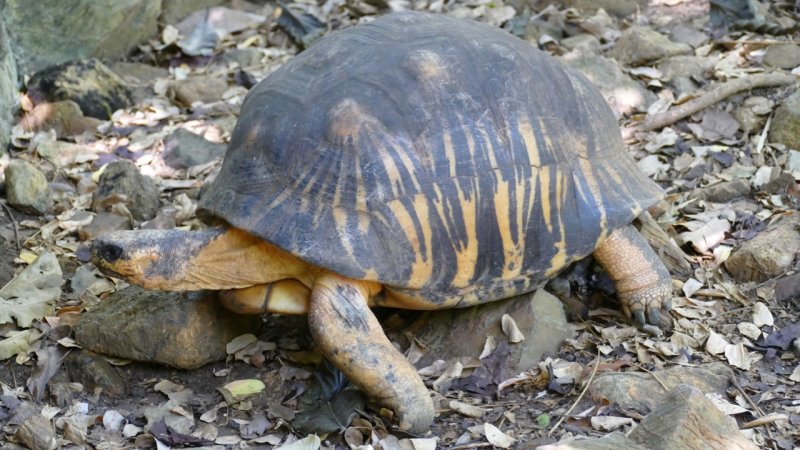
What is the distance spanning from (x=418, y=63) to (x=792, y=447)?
8.57 feet

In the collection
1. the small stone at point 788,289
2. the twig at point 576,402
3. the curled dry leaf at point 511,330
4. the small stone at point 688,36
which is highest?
the small stone at point 688,36

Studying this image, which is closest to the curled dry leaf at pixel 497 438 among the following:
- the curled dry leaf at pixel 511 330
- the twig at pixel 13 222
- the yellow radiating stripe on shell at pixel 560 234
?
the curled dry leaf at pixel 511 330

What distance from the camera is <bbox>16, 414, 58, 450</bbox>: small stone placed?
4598 mm

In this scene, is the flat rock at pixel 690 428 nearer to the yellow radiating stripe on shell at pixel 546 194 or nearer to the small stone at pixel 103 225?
the yellow radiating stripe on shell at pixel 546 194

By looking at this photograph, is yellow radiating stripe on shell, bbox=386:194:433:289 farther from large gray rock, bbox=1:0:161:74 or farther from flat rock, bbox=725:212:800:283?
large gray rock, bbox=1:0:161:74

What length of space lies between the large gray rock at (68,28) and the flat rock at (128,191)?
1.98 meters

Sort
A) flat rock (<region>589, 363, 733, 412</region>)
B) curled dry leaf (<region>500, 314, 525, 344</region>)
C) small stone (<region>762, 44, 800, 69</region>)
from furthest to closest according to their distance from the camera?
small stone (<region>762, 44, 800, 69</region>) < curled dry leaf (<region>500, 314, 525, 344</region>) < flat rock (<region>589, 363, 733, 412</region>)

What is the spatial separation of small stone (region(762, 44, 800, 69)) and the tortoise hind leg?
3301mm

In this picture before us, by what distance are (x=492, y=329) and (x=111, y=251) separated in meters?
2.11

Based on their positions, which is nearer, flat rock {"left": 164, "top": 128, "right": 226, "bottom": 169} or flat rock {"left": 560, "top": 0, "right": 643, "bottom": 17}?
flat rock {"left": 164, "top": 128, "right": 226, "bottom": 169}

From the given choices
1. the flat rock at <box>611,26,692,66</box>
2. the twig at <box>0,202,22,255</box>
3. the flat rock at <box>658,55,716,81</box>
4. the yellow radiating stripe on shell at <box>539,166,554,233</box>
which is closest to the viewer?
the yellow radiating stripe on shell at <box>539,166,554,233</box>

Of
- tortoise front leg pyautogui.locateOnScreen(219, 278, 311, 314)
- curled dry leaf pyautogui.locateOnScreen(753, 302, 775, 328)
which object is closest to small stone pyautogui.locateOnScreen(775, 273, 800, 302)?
curled dry leaf pyautogui.locateOnScreen(753, 302, 775, 328)

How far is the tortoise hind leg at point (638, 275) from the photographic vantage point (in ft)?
18.6

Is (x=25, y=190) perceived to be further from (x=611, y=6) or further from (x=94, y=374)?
(x=611, y=6)
